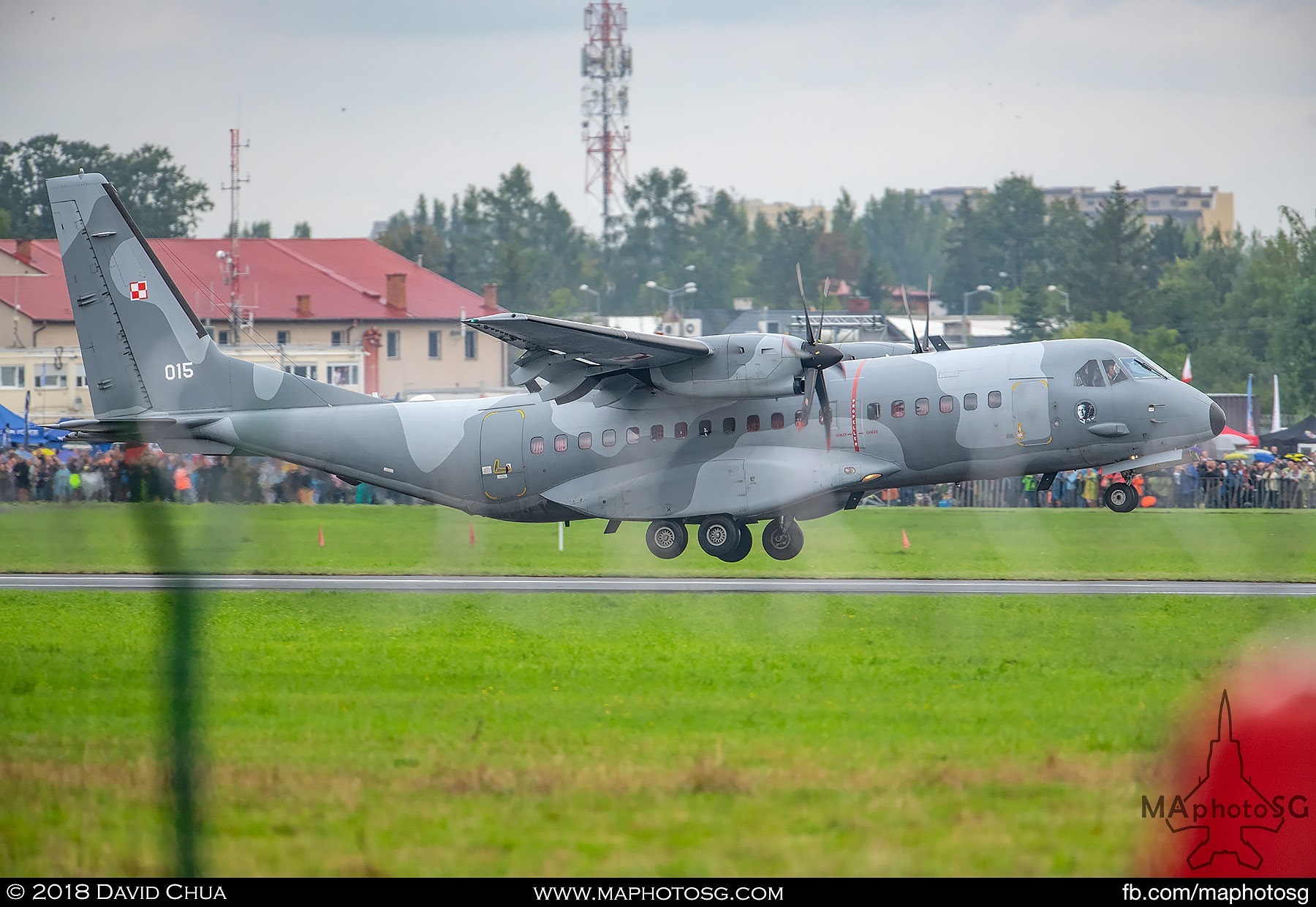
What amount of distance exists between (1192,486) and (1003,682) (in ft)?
102

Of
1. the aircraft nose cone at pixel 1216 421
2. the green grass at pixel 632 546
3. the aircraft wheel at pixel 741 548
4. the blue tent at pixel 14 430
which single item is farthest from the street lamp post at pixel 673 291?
the aircraft nose cone at pixel 1216 421

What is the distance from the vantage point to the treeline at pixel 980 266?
55.5 meters

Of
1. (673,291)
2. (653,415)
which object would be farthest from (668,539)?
(673,291)

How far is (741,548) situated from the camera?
27562mm

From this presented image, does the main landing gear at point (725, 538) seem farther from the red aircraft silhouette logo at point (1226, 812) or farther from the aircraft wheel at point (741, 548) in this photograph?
the red aircraft silhouette logo at point (1226, 812)

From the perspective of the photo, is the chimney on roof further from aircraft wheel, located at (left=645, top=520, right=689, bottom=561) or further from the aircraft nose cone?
the aircraft nose cone

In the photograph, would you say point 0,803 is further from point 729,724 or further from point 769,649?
point 769,649

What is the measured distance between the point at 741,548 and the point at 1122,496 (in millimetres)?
7544

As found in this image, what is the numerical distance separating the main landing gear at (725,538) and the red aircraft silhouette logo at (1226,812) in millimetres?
16099

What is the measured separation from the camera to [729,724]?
1415 centimetres

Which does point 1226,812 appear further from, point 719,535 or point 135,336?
point 135,336

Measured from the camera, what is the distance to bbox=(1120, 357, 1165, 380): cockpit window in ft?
83.5

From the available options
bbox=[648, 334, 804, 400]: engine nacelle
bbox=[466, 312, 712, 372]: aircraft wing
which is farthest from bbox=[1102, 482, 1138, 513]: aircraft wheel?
bbox=[466, 312, 712, 372]: aircraft wing
